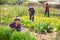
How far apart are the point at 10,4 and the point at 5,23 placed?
10.5m

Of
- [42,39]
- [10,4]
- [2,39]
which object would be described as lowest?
[10,4]

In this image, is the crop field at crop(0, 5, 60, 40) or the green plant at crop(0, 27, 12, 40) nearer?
the crop field at crop(0, 5, 60, 40)

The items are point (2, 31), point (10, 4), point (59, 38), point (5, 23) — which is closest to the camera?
point (2, 31)

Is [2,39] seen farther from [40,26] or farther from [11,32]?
[40,26]

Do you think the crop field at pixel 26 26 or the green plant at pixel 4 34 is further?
the green plant at pixel 4 34

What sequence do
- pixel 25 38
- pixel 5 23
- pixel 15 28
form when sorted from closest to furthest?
pixel 25 38, pixel 15 28, pixel 5 23

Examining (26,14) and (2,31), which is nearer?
(2,31)

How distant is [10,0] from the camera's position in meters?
21.7

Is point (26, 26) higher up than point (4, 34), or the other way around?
point (4, 34)

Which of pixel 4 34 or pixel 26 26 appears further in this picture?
pixel 26 26

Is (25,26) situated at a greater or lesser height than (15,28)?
lesser

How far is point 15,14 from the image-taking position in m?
18.1

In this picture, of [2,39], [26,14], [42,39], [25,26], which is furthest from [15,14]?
[2,39]

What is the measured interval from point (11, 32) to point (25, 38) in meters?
0.82
